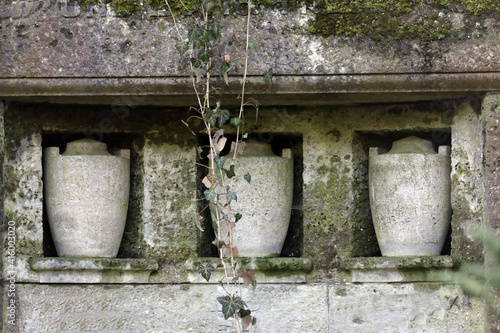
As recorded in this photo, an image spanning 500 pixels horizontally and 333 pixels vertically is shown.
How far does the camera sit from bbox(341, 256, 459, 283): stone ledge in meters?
2.62

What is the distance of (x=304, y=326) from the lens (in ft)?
8.91

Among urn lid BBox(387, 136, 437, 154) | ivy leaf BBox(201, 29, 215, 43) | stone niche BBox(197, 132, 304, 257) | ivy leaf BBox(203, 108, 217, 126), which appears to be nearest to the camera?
ivy leaf BBox(201, 29, 215, 43)

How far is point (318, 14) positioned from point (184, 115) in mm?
793

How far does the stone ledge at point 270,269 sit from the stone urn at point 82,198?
419mm

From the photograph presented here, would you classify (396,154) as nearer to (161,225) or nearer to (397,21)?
(397,21)

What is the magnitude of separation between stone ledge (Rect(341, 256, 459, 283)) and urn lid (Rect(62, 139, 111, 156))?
47.8 inches

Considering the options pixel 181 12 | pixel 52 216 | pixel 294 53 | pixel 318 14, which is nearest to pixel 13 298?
pixel 52 216

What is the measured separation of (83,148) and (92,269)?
545mm

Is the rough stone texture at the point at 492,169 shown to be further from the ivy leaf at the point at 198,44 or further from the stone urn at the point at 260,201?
the ivy leaf at the point at 198,44

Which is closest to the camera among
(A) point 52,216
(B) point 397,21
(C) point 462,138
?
(B) point 397,21

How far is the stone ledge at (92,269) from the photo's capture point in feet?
8.86

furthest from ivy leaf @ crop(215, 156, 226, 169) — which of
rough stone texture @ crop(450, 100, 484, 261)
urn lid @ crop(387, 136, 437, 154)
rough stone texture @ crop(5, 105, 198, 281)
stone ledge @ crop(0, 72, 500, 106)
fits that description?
rough stone texture @ crop(450, 100, 484, 261)

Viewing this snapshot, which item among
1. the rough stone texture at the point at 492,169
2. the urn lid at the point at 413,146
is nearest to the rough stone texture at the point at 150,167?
the urn lid at the point at 413,146

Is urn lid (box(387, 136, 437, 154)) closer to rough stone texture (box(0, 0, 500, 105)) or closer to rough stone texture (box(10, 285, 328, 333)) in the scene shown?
rough stone texture (box(0, 0, 500, 105))
